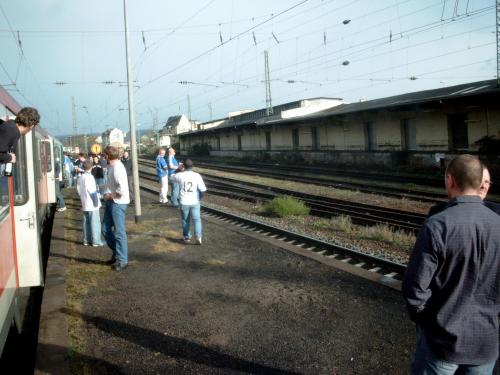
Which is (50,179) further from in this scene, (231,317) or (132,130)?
(231,317)

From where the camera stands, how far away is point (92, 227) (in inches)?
337

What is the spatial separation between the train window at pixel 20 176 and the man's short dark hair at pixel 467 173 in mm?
4215

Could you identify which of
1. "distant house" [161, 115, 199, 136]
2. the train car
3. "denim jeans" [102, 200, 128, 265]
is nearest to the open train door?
"denim jeans" [102, 200, 128, 265]

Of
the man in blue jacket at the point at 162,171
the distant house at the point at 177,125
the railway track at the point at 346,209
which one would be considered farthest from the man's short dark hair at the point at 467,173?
the distant house at the point at 177,125

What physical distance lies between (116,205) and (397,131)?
22406 mm

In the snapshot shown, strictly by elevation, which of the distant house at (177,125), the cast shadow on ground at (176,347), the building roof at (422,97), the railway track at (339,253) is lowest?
the cast shadow on ground at (176,347)

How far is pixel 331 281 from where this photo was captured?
6.16 m

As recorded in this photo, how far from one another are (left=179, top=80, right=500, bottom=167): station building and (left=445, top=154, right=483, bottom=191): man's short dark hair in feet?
63.5

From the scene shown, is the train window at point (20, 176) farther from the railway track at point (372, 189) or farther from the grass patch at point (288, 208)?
the railway track at point (372, 189)

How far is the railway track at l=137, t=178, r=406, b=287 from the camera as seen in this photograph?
21.3 feet

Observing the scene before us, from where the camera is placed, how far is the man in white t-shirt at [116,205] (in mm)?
6801

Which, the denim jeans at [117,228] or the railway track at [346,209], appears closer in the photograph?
the denim jeans at [117,228]

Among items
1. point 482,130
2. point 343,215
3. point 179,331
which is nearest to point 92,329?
point 179,331

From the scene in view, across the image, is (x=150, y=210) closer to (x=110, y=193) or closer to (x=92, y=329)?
(x=110, y=193)
